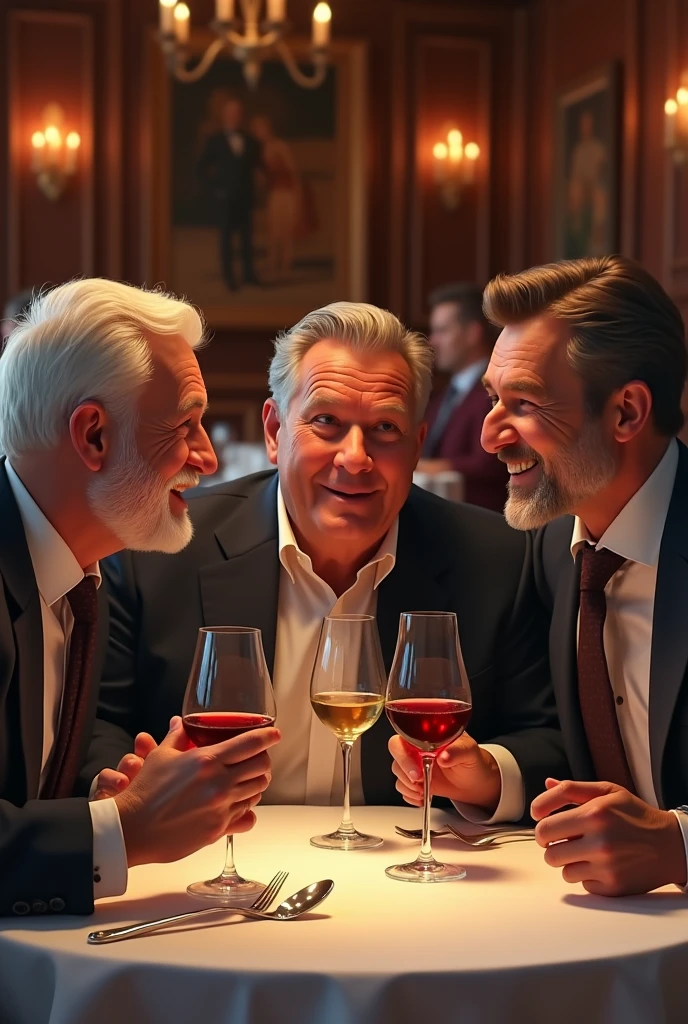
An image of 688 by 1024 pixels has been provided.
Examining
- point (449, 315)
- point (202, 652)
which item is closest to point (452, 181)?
point (449, 315)

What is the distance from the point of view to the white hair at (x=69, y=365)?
216 cm

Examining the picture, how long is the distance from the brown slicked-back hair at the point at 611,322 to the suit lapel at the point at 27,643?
3.35 ft

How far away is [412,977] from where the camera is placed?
1.47 meters

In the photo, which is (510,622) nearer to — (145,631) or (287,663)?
(287,663)

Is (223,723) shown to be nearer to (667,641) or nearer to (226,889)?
(226,889)

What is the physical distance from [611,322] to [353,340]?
0.51 meters

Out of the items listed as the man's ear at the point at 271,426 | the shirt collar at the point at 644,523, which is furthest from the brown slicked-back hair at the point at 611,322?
the man's ear at the point at 271,426

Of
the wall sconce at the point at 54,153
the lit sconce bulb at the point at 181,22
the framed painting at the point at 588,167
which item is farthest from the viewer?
the wall sconce at the point at 54,153

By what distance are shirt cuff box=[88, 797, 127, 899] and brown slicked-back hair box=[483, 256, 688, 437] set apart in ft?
3.87

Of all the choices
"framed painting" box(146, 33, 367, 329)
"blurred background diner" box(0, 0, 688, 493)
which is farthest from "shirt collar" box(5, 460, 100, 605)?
"framed painting" box(146, 33, 367, 329)

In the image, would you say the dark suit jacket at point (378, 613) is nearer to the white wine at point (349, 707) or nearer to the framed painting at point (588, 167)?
the white wine at point (349, 707)

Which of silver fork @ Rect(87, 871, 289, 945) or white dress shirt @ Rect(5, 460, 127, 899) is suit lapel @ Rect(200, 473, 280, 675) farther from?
silver fork @ Rect(87, 871, 289, 945)

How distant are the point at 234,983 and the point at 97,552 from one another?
98cm

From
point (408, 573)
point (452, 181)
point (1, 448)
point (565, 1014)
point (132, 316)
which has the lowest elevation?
point (565, 1014)
